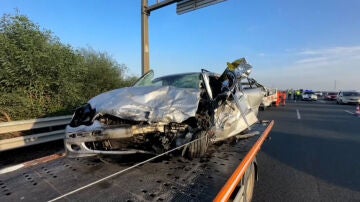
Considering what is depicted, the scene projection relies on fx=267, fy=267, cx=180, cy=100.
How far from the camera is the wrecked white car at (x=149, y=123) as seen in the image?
3.29m

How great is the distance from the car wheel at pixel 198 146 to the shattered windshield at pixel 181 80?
1.14 metres

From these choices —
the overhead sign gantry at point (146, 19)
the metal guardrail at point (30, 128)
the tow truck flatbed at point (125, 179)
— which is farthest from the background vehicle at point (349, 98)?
the metal guardrail at point (30, 128)

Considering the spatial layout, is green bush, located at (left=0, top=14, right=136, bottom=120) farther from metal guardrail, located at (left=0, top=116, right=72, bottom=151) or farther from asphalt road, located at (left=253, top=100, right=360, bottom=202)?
asphalt road, located at (left=253, top=100, right=360, bottom=202)

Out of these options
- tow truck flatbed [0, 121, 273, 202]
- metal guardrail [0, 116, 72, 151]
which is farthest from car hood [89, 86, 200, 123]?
metal guardrail [0, 116, 72, 151]

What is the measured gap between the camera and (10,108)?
616 cm

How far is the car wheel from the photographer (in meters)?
3.55

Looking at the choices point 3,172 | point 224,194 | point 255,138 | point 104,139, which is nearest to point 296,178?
point 255,138

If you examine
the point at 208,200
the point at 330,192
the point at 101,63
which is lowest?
the point at 330,192

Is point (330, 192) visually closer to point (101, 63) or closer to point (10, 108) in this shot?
point (10, 108)

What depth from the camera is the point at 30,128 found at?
5691mm

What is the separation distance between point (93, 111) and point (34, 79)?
14.3 ft

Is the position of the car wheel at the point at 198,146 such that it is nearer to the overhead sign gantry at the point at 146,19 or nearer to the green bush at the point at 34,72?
the green bush at the point at 34,72

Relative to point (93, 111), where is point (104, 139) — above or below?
below

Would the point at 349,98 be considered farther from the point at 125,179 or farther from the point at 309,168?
the point at 125,179
